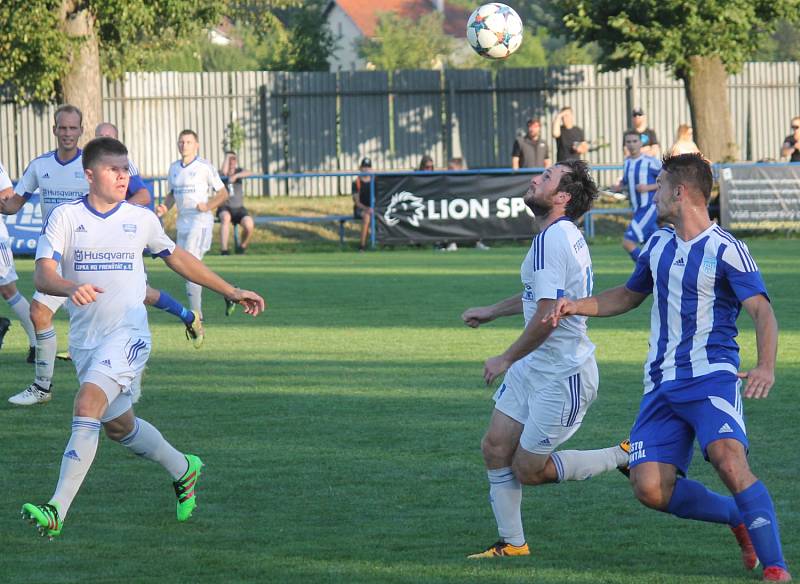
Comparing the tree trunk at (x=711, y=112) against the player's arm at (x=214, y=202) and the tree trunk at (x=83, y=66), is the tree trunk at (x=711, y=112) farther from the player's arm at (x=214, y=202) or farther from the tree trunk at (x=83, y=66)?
the player's arm at (x=214, y=202)

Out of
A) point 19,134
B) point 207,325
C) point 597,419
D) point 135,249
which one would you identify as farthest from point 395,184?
point 135,249

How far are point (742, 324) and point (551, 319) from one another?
28.2 feet

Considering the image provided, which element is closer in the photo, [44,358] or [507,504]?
[507,504]

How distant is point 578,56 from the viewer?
6700cm

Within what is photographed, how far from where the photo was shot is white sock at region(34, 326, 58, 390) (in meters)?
9.83

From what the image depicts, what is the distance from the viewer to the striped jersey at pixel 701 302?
17.5ft

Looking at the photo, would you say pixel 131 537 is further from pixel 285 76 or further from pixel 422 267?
pixel 285 76

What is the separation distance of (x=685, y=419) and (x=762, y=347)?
0.41m

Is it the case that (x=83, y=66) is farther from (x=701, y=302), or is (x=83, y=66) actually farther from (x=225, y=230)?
(x=701, y=302)

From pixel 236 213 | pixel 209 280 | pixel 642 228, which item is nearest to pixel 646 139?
pixel 642 228

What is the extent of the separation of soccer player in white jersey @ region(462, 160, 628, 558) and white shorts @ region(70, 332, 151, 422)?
5.28 feet

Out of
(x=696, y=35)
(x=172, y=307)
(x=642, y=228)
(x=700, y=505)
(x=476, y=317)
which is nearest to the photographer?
(x=700, y=505)

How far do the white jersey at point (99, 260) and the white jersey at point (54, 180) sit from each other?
3873 mm

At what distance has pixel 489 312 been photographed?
6.09 metres
